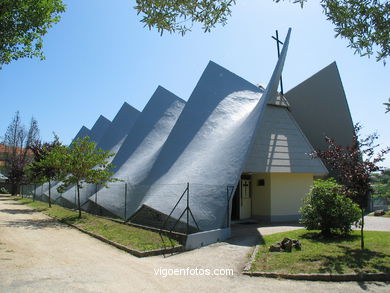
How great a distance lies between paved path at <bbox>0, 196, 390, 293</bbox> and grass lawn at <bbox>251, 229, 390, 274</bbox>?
52cm

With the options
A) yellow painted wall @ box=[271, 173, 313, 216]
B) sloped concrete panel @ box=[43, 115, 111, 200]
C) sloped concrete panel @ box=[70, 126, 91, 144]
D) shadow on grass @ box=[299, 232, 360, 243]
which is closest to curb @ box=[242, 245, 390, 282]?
shadow on grass @ box=[299, 232, 360, 243]

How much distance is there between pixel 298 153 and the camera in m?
17.2

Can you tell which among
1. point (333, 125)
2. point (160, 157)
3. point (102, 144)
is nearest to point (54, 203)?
point (102, 144)

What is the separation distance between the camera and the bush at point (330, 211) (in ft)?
35.2

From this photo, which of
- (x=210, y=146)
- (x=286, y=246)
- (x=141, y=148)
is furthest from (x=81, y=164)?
(x=286, y=246)

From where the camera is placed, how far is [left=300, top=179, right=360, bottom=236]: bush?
1072 centimetres

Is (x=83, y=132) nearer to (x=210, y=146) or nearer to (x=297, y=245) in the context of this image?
(x=210, y=146)

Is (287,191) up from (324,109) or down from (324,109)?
down

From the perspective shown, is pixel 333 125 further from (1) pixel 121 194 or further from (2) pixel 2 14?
(2) pixel 2 14

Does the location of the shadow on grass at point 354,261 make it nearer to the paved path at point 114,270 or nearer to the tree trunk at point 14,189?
the paved path at point 114,270

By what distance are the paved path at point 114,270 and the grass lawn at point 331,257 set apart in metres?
0.52

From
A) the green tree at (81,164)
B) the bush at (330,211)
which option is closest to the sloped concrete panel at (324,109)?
the bush at (330,211)

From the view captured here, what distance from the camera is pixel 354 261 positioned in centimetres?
791

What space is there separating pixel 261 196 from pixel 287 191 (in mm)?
1365
